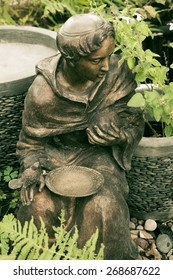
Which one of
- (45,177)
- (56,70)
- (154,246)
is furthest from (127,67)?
(154,246)

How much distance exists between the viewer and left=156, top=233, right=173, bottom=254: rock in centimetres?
445

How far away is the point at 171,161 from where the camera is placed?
4.40 meters

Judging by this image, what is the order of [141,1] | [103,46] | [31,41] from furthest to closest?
[141,1] → [31,41] → [103,46]

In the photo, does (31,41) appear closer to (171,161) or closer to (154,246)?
(171,161)

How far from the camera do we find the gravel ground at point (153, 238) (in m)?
4.43

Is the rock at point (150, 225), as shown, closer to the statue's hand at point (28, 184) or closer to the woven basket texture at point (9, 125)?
the woven basket texture at point (9, 125)

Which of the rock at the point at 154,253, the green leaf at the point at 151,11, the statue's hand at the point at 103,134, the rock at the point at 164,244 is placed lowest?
the rock at the point at 154,253

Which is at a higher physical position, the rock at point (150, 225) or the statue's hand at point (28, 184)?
the statue's hand at point (28, 184)

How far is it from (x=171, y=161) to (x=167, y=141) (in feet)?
0.58

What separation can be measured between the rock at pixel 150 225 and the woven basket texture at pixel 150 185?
6 cm

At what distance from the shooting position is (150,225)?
4.66 meters

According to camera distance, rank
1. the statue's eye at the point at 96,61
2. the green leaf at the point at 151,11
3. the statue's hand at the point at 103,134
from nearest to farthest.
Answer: the statue's eye at the point at 96,61 < the statue's hand at the point at 103,134 < the green leaf at the point at 151,11

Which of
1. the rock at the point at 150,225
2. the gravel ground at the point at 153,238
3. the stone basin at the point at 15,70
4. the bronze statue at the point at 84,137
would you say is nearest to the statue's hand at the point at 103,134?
the bronze statue at the point at 84,137

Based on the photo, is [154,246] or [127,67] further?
[154,246]
